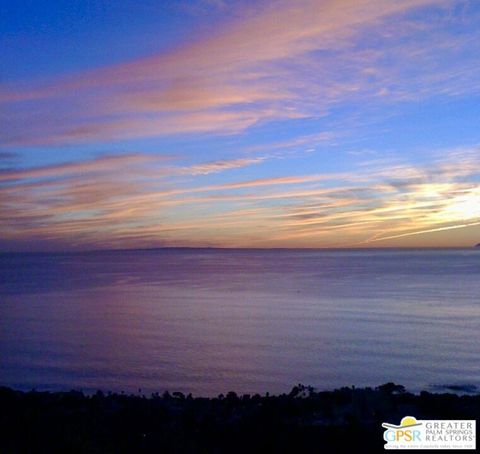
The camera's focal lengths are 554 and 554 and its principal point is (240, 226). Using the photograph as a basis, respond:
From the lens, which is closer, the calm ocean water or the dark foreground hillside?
the dark foreground hillside

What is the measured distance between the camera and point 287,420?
13078 mm

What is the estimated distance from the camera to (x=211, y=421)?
43.5 ft

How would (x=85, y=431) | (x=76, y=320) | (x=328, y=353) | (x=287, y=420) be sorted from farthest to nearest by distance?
1. (x=76, y=320)
2. (x=328, y=353)
3. (x=287, y=420)
4. (x=85, y=431)

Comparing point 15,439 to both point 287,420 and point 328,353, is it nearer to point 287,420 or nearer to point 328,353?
point 287,420

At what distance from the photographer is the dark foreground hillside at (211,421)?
1018 cm

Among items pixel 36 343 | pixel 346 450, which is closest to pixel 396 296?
pixel 36 343

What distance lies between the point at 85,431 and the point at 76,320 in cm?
3154

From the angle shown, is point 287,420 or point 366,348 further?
point 366,348

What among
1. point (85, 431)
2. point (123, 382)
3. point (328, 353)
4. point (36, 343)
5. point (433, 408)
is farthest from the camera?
point (36, 343)

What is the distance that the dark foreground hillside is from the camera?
33.4 ft

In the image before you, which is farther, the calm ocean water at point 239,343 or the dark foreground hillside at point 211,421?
the calm ocean water at point 239,343

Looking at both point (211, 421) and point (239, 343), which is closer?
point (211, 421)

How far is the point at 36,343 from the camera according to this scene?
30.8 m

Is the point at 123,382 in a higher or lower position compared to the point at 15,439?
lower
